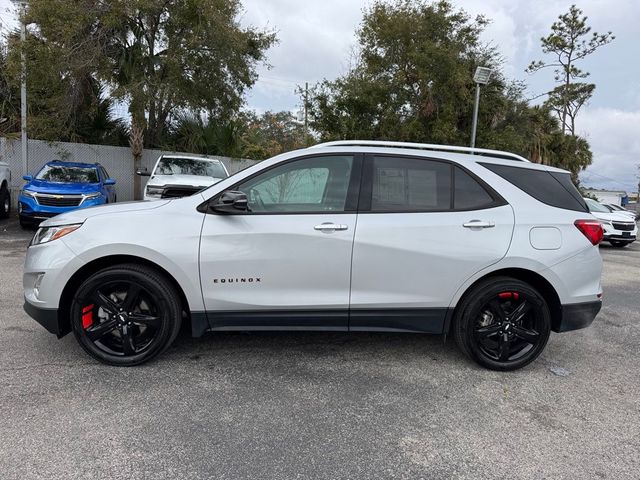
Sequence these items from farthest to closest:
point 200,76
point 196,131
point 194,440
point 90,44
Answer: point 196,131
point 200,76
point 90,44
point 194,440

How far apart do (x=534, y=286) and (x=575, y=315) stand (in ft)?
1.23

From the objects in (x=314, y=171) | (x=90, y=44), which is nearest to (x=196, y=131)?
(x=90, y=44)

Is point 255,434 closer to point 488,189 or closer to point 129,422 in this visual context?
point 129,422

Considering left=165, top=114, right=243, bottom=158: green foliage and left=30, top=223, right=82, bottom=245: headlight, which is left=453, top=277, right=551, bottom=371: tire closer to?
left=30, top=223, right=82, bottom=245: headlight

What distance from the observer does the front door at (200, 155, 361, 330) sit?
3.40 metres

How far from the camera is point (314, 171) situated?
3.65 metres

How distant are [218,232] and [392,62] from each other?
14332 mm

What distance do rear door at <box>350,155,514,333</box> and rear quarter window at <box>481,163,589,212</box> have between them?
0.23m

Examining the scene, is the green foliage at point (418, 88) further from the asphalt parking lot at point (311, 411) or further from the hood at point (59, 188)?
the asphalt parking lot at point (311, 411)

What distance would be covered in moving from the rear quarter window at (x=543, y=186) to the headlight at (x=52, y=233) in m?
3.23

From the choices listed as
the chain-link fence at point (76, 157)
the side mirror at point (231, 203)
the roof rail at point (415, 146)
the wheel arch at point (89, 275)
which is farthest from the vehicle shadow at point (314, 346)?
the chain-link fence at point (76, 157)

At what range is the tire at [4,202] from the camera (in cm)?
1091

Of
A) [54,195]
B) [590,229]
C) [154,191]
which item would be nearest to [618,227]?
[590,229]

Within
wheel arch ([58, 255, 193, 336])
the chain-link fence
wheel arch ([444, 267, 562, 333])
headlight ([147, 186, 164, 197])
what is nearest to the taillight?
wheel arch ([444, 267, 562, 333])
